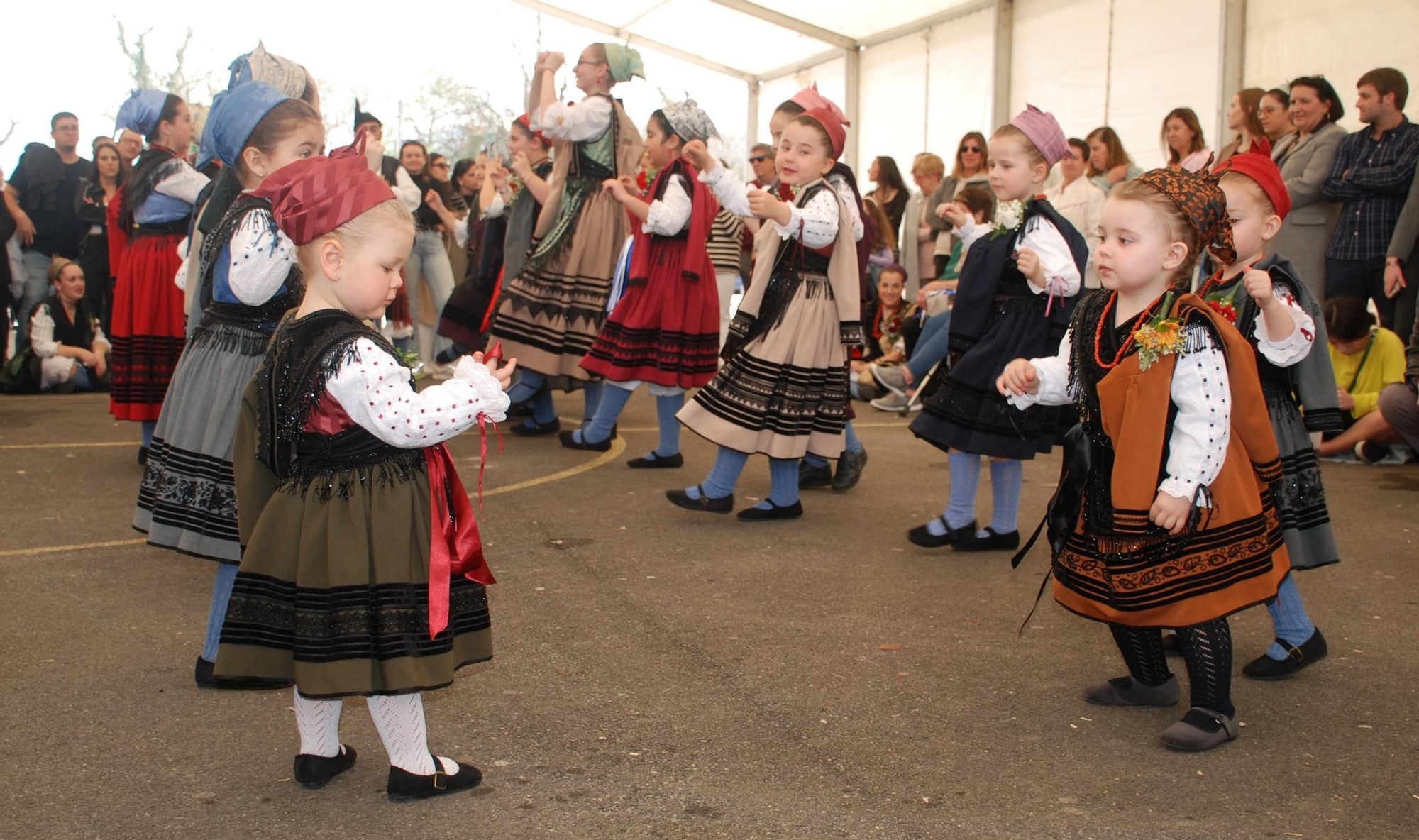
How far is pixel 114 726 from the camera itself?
3.19 metres

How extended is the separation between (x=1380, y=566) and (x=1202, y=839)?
2.74 meters

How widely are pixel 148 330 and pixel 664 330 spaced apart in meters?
2.59

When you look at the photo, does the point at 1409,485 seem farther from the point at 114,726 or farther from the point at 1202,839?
the point at 114,726

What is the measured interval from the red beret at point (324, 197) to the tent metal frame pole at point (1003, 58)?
10221 mm

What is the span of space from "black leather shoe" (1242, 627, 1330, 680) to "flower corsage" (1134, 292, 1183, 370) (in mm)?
1196

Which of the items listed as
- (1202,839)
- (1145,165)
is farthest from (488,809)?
(1145,165)

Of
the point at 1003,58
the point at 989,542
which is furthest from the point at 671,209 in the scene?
the point at 1003,58

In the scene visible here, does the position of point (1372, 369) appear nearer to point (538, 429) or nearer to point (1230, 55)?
point (1230, 55)

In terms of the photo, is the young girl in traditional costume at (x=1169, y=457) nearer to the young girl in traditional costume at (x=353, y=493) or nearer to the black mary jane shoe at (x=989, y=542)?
the young girl in traditional costume at (x=353, y=493)

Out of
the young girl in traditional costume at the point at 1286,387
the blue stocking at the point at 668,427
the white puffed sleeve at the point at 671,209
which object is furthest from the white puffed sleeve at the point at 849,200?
the young girl in traditional costume at the point at 1286,387

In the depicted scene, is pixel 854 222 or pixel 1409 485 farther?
pixel 1409 485

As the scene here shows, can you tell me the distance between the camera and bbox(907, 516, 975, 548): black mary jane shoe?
5070 millimetres

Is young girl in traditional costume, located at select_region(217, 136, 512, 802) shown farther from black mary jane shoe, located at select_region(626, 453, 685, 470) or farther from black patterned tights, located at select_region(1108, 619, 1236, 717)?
black mary jane shoe, located at select_region(626, 453, 685, 470)

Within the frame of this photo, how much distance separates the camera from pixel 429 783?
2.79 m
